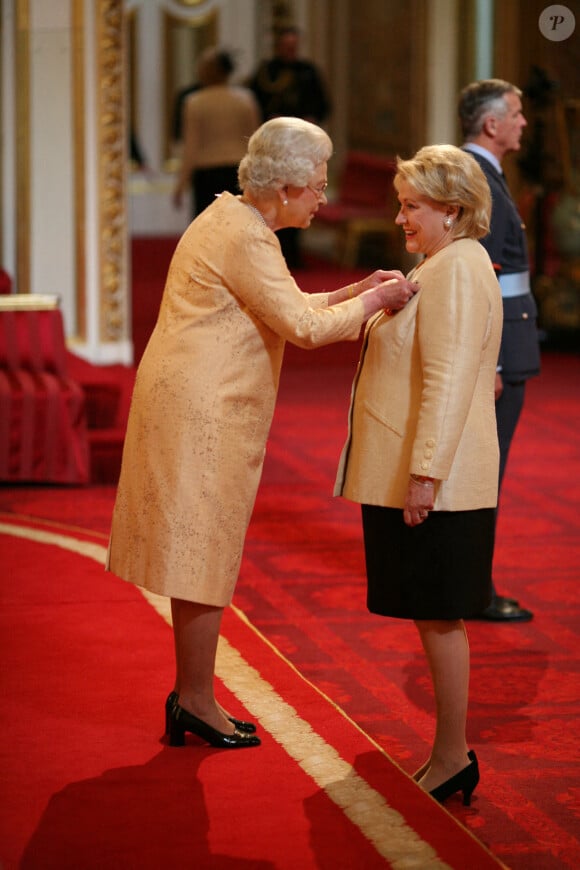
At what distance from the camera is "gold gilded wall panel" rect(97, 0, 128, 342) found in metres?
9.00

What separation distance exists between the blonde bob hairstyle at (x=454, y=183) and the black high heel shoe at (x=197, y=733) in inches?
51.5

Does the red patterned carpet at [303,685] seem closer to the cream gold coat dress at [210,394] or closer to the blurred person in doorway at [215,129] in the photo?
the cream gold coat dress at [210,394]

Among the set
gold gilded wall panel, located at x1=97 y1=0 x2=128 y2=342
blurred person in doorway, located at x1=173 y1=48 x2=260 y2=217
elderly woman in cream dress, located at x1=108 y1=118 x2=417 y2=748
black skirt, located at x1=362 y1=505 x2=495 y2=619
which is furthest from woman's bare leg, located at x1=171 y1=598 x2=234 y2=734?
Result: blurred person in doorway, located at x1=173 y1=48 x2=260 y2=217

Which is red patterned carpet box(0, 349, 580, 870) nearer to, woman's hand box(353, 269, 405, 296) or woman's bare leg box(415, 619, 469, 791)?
woman's bare leg box(415, 619, 469, 791)

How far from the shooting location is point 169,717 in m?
3.72

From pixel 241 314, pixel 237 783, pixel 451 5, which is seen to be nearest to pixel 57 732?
pixel 237 783

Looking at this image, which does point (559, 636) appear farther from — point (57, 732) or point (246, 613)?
point (57, 732)

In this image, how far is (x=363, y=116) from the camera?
15570 millimetres

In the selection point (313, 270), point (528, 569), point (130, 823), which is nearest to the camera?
point (130, 823)

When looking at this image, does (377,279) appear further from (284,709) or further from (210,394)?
(284,709)

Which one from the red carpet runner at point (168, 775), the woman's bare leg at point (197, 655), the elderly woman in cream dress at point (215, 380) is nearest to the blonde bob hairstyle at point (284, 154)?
the elderly woman in cream dress at point (215, 380)

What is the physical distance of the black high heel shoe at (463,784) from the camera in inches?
136

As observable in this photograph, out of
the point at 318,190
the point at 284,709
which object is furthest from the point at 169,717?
the point at 318,190

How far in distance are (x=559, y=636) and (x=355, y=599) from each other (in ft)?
2.42
